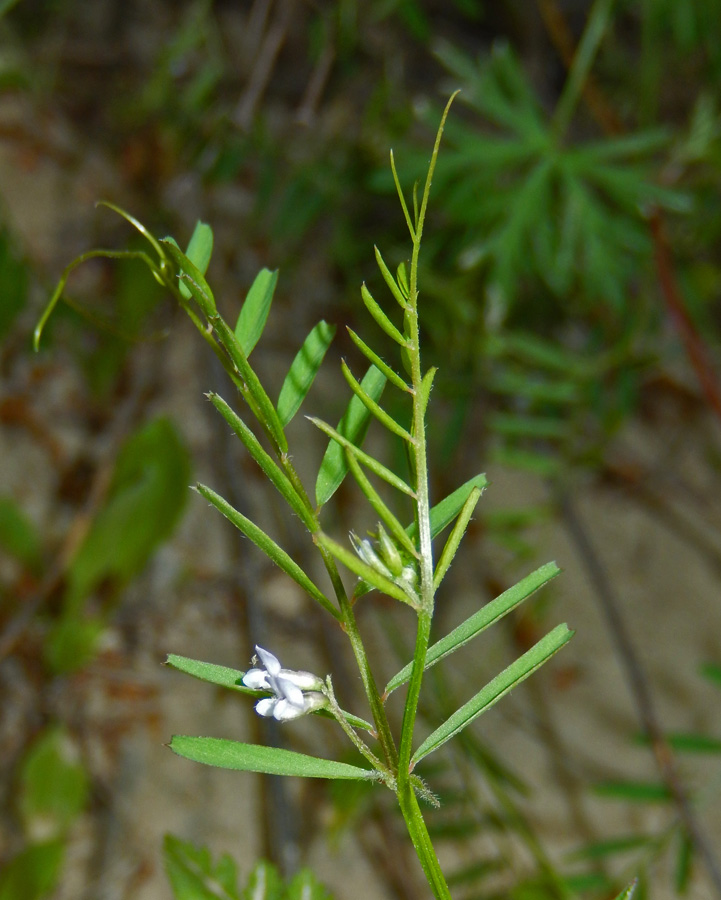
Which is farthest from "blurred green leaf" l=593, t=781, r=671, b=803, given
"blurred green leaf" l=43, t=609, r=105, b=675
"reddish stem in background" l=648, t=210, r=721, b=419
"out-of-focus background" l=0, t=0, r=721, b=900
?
"blurred green leaf" l=43, t=609, r=105, b=675

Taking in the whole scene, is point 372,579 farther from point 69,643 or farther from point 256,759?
point 69,643

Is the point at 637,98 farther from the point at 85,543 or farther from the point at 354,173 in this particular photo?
the point at 85,543

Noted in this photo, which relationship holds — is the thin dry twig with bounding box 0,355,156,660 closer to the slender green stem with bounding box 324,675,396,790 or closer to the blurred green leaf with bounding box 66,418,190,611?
the blurred green leaf with bounding box 66,418,190,611

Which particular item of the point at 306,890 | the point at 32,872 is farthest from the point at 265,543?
the point at 32,872

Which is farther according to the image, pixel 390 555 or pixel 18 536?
pixel 18 536

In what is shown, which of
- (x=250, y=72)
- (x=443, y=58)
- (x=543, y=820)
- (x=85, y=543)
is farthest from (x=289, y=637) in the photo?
(x=250, y=72)

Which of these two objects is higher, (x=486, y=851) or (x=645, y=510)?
(x=645, y=510)
